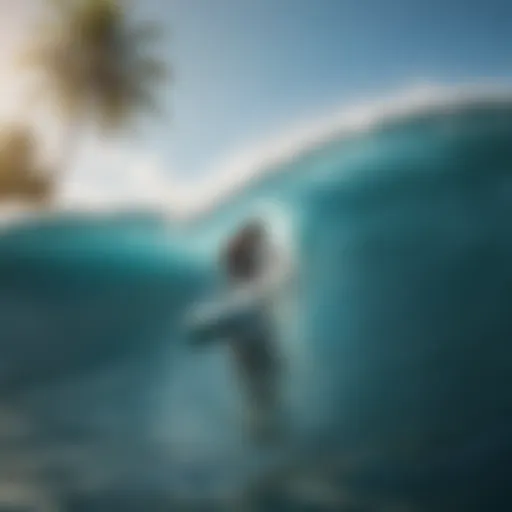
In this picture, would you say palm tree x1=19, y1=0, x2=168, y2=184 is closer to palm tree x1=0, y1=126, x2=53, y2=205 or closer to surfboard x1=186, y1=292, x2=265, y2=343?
palm tree x1=0, y1=126, x2=53, y2=205

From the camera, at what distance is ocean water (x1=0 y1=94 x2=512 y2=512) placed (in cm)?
133

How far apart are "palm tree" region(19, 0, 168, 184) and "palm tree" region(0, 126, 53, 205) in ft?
0.11

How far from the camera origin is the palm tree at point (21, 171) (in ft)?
4.78

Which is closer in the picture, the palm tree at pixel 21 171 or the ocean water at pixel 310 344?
the ocean water at pixel 310 344

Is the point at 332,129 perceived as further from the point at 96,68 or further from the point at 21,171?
the point at 21,171

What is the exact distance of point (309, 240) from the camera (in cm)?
140

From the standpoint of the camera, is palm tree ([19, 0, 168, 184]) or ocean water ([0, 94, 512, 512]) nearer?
ocean water ([0, 94, 512, 512])

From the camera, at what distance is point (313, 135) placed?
1.42 m

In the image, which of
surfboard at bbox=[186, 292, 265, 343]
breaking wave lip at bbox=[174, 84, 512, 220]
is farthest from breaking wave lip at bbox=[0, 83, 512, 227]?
surfboard at bbox=[186, 292, 265, 343]

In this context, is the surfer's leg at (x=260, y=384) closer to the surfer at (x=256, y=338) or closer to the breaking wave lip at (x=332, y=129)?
the surfer at (x=256, y=338)

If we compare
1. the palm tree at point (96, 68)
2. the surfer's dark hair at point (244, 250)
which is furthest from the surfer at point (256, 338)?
the palm tree at point (96, 68)

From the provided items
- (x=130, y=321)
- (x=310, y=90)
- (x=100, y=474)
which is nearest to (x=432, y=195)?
(x=310, y=90)

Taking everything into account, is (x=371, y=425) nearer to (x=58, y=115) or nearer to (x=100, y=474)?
(x=100, y=474)

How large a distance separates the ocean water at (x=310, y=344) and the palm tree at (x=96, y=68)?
16cm
